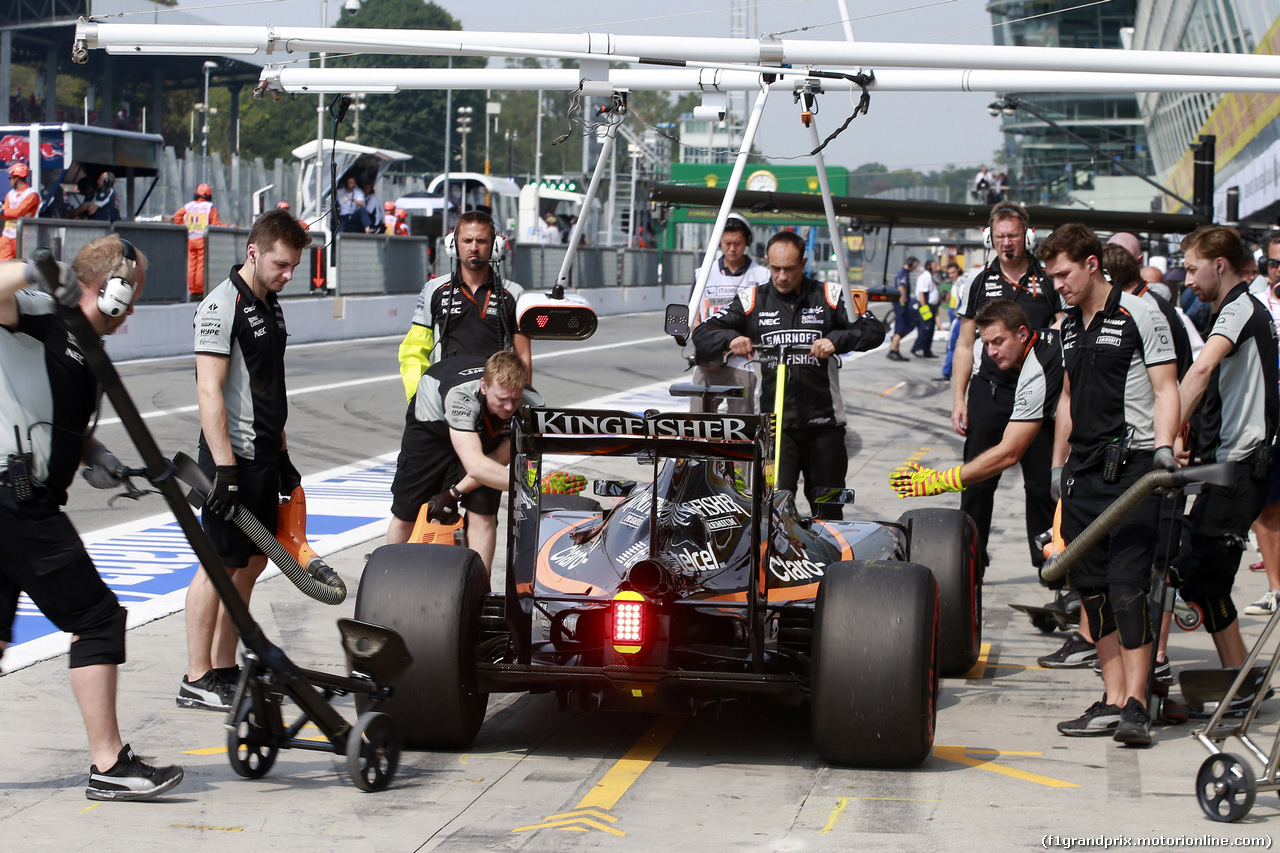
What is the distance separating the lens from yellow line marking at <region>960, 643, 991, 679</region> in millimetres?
6824

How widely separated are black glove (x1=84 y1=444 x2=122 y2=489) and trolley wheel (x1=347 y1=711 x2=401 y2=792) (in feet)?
3.70

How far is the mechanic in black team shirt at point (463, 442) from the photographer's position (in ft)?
21.1

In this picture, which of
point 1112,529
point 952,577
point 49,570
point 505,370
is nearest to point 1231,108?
point 952,577

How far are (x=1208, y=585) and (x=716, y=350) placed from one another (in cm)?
302

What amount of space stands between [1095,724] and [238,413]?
3.64 m

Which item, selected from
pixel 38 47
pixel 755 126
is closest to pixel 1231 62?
pixel 755 126

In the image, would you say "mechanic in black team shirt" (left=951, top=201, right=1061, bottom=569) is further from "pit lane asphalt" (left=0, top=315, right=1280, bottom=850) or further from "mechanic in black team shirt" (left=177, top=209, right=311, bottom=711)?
"mechanic in black team shirt" (left=177, top=209, right=311, bottom=711)

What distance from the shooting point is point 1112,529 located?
566cm

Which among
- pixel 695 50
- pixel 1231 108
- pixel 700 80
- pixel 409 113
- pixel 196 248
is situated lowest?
pixel 196 248

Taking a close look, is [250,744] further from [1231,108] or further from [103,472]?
[1231,108]

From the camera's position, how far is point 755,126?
30.1 ft

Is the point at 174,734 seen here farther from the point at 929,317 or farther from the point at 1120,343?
the point at 929,317

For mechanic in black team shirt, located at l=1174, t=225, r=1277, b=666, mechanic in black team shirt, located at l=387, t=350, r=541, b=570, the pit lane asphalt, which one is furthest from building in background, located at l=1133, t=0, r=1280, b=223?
the pit lane asphalt

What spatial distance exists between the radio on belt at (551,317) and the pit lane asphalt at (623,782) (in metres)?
1.84
